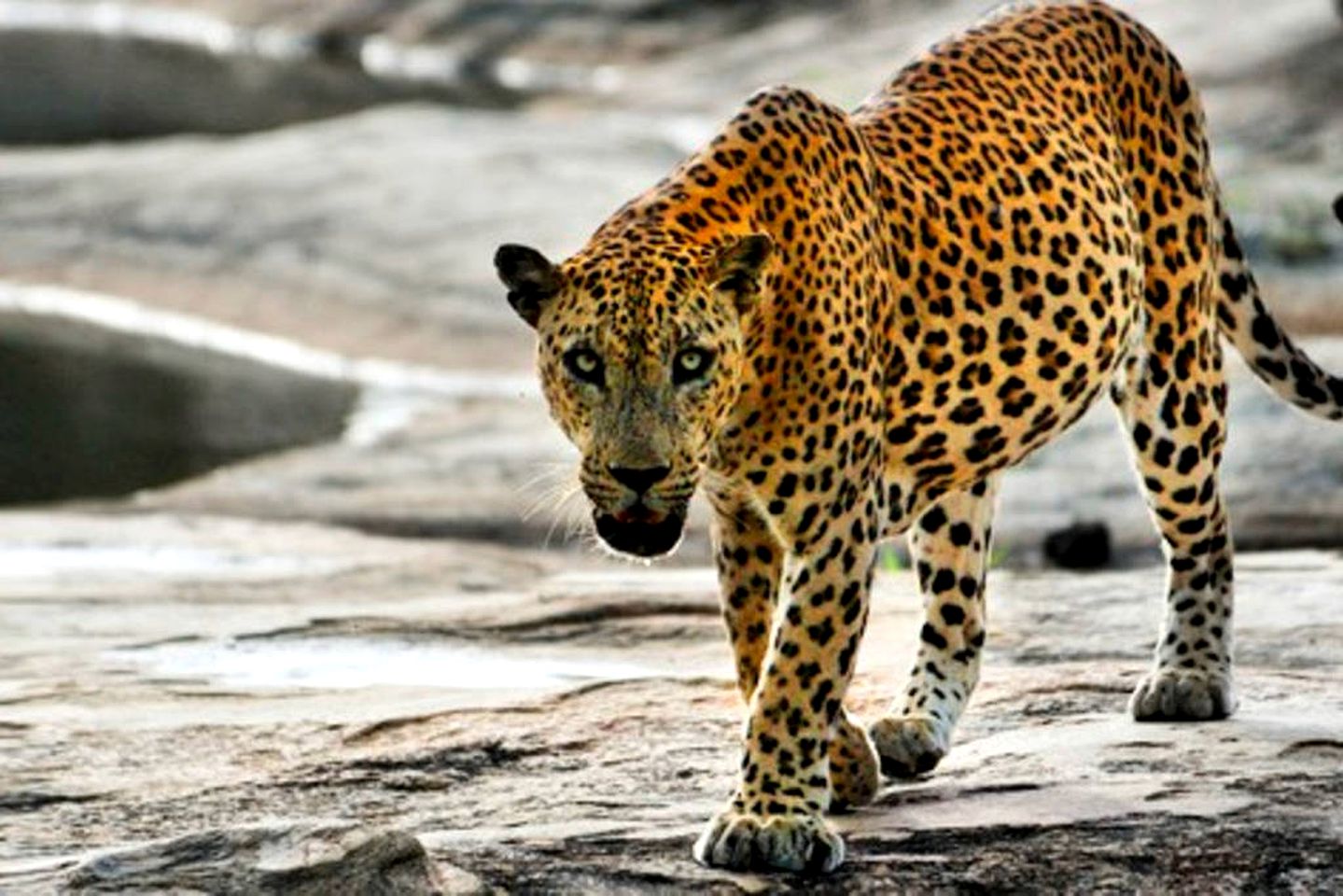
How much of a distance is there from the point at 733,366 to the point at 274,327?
13110 millimetres

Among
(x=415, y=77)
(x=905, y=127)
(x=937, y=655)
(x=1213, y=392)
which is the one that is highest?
(x=415, y=77)

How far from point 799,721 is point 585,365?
3.04ft

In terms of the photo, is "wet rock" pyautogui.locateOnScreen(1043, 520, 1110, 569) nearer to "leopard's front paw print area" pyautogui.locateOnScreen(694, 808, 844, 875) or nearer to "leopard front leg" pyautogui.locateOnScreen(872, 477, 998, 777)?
"leopard front leg" pyautogui.locateOnScreen(872, 477, 998, 777)

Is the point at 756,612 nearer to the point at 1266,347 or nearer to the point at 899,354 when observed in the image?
the point at 899,354

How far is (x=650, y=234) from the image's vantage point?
295 inches

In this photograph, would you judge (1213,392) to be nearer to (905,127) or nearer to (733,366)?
(905,127)

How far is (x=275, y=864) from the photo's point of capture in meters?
7.21

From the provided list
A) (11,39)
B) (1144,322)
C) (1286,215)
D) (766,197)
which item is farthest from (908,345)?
(11,39)

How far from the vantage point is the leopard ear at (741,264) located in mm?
7316

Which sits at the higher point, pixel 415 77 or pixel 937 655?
pixel 415 77

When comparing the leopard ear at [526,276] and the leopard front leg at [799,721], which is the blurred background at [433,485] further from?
the leopard ear at [526,276]

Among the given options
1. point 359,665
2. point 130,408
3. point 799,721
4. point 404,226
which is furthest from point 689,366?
point 404,226

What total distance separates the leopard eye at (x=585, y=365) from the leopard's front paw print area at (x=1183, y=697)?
7.70 ft

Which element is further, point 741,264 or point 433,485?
point 433,485
